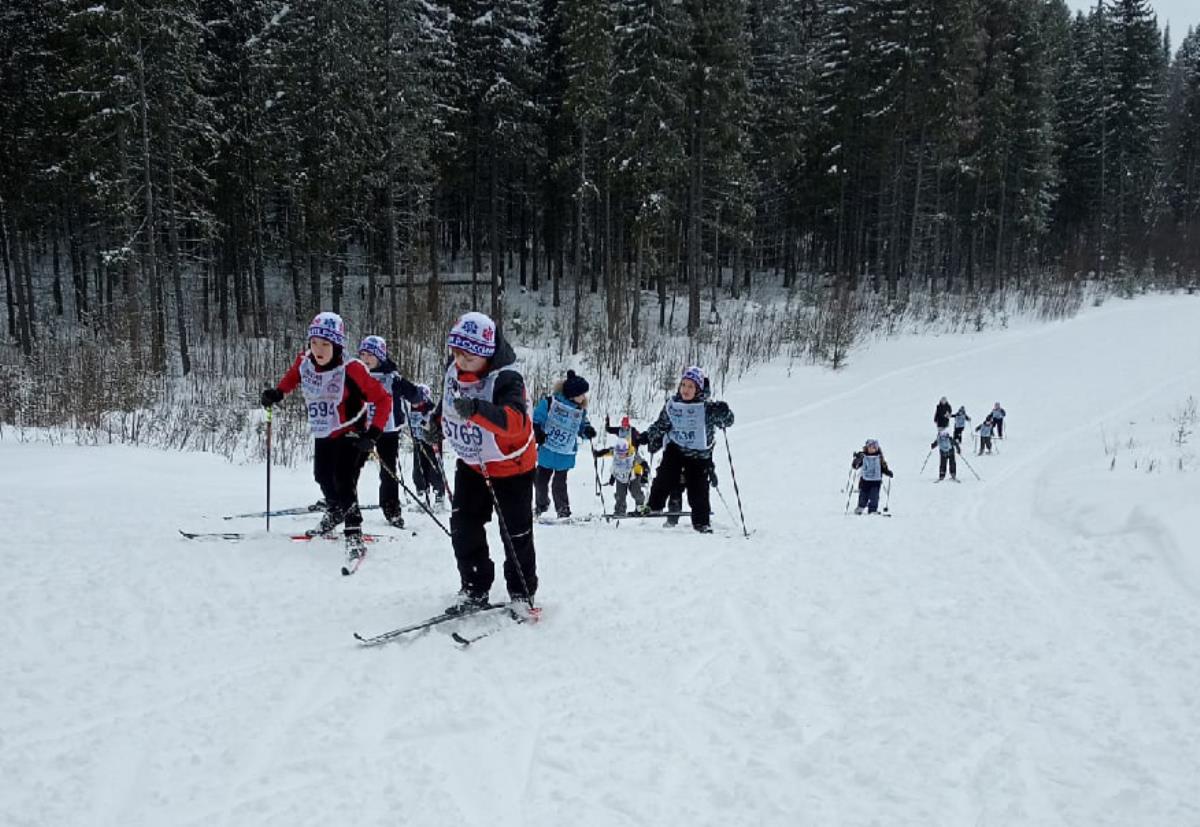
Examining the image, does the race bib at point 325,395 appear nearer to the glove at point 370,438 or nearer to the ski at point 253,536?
the glove at point 370,438

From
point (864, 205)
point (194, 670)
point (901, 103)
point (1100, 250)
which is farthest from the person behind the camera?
point (1100, 250)

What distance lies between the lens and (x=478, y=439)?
4.73 metres

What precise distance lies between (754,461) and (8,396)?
1454 cm

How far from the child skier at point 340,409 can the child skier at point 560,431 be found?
8.71 feet

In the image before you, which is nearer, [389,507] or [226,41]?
[389,507]

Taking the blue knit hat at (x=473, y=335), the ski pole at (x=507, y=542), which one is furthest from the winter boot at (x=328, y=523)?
the blue knit hat at (x=473, y=335)

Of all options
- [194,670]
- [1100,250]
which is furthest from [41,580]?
[1100,250]

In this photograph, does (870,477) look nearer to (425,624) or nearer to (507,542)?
(507,542)

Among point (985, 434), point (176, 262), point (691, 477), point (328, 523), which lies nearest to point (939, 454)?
point (985, 434)

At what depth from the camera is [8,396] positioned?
548 inches

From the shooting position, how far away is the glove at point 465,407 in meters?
4.25

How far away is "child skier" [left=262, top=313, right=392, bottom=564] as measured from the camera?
6.31 meters

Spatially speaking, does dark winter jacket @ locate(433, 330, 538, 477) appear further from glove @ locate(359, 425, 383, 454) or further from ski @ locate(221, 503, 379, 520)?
ski @ locate(221, 503, 379, 520)

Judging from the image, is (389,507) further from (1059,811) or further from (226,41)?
(226,41)
